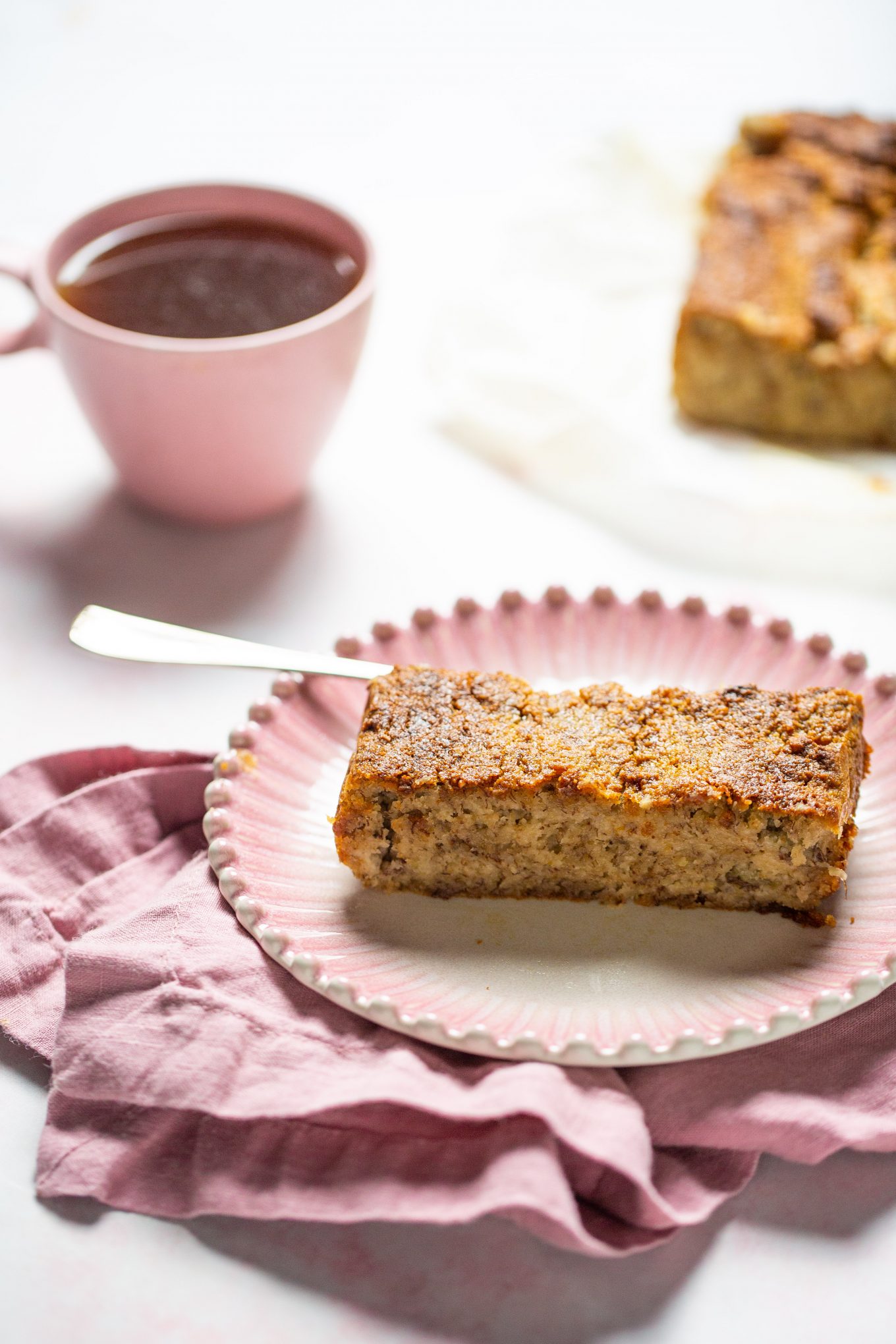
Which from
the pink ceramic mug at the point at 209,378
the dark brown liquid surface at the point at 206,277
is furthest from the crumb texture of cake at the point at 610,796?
the dark brown liquid surface at the point at 206,277

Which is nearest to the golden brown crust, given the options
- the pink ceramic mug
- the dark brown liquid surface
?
the pink ceramic mug

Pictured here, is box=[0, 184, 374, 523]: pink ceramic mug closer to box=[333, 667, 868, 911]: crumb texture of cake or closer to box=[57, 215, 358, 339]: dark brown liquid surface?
box=[57, 215, 358, 339]: dark brown liquid surface

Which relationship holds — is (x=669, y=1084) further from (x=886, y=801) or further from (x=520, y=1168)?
(x=886, y=801)

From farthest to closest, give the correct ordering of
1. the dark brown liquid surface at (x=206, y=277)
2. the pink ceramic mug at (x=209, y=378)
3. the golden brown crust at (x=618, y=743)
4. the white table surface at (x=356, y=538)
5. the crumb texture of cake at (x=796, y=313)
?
the crumb texture of cake at (x=796, y=313), the dark brown liquid surface at (x=206, y=277), the pink ceramic mug at (x=209, y=378), the golden brown crust at (x=618, y=743), the white table surface at (x=356, y=538)

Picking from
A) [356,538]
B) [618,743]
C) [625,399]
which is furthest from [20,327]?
[618,743]

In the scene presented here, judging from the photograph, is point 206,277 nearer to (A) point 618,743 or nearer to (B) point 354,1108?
(A) point 618,743

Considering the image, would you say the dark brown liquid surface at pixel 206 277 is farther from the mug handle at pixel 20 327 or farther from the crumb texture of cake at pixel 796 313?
the crumb texture of cake at pixel 796 313
